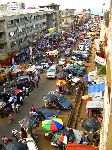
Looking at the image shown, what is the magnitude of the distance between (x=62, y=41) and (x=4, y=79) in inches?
1499

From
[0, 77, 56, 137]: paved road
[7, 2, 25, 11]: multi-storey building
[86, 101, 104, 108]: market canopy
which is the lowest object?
[0, 77, 56, 137]: paved road

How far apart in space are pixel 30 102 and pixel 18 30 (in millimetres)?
27802

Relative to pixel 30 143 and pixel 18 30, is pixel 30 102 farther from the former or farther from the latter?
pixel 18 30

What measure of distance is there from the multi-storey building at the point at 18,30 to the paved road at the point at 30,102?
12.0 metres

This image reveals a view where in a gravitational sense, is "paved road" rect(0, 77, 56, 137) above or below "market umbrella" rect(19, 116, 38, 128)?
below

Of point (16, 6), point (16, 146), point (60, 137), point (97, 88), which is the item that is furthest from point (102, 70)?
point (16, 6)

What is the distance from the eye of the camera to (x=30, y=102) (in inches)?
1223

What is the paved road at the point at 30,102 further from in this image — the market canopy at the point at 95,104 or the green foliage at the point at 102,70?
the green foliage at the point at 102,70

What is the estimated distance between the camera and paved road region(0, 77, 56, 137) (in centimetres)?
2464

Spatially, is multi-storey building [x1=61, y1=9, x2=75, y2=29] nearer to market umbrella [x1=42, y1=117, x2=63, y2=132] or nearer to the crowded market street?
the crowded market street

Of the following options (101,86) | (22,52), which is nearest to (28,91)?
(101,86)

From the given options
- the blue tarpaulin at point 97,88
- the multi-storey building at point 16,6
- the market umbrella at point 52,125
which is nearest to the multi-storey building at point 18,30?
the blue tarpaulin at point 97,88

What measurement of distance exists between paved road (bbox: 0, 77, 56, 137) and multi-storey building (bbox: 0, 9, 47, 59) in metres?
12.0

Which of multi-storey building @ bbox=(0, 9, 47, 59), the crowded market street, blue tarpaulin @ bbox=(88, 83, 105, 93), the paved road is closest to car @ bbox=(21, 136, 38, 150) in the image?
the crowded market street
